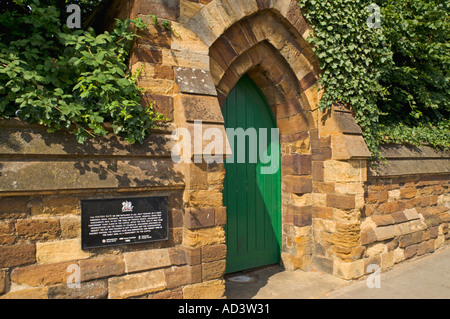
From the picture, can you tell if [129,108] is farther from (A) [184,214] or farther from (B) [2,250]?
(B) [2,250]

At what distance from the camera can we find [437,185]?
6.14 m

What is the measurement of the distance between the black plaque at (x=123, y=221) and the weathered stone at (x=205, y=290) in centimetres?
56

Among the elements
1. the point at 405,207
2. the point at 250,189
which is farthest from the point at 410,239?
the point at 250,189

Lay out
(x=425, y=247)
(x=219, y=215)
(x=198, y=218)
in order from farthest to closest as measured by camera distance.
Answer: (x=425, y=247), (x=219, y=215), (x=198, y=218)

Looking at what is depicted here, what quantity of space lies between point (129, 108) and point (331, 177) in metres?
3.02

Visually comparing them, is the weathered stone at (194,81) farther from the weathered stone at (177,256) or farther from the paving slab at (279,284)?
the paving slab at (279,284)

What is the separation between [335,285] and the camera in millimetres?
4383

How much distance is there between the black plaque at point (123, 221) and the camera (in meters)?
2.93

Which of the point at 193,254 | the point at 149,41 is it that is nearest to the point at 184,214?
the point at 193,254

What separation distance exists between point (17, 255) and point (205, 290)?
1.69m

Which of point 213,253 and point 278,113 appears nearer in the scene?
point 213,253

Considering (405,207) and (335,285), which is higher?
(405,207)

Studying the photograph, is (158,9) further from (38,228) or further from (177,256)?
(177,256)

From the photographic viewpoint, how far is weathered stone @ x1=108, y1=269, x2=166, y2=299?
2969mm
